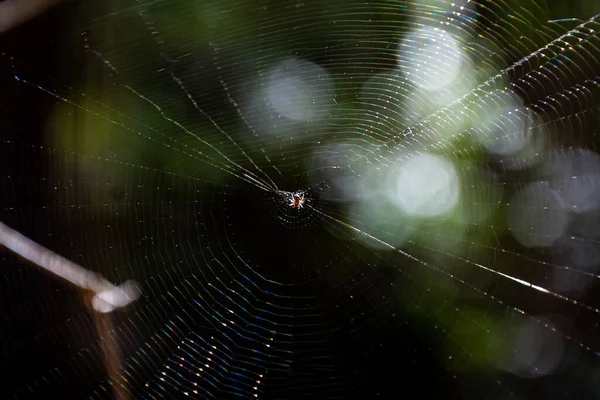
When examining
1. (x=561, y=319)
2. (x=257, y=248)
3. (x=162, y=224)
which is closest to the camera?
(x=561, y=319)

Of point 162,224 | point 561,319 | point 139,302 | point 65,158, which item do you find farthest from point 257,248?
point 561,319

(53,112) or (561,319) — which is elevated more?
(53,112)

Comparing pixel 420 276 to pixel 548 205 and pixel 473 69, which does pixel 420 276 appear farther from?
pixel 473 69

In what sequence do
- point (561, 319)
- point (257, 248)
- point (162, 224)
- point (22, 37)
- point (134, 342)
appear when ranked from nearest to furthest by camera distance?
point (22, 37), point (561, 319), point (134, 342), point (162, 224), point (257, 248)

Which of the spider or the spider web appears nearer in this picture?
the spider web

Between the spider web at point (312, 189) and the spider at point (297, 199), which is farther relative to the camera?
the spider at point (297, 199)

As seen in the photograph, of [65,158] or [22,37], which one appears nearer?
[22,37]

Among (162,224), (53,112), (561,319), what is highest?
(53,112)

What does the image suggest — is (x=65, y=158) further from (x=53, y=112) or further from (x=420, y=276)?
(x=420, y=276)
